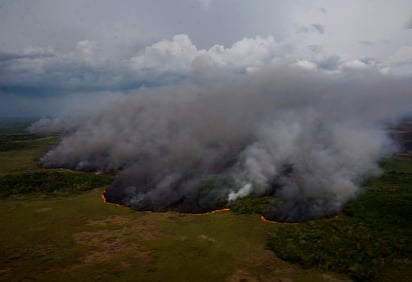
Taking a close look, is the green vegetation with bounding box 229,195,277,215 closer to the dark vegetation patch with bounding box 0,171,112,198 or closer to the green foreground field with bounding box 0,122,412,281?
the green foreground field with bounding box 0,122,412,281

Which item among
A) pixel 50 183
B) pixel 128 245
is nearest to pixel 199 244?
pixel 128 245

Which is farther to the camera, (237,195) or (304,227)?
(237,195)

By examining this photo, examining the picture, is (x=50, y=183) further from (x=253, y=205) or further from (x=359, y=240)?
(x=359, y=240)

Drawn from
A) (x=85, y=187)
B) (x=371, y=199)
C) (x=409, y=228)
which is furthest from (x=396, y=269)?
(x=85, y=187)

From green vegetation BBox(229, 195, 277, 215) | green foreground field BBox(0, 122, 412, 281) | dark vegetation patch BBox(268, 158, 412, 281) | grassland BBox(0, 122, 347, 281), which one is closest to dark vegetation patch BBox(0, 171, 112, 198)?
grassland BBox(0, 122, 347, 281)

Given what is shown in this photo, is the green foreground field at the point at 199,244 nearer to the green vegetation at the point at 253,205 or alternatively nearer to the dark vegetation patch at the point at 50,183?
the green vegetation at the point at 253,205

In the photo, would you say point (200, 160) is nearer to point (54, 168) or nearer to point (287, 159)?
point (287, 159)
